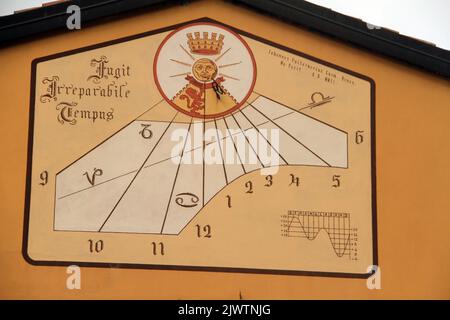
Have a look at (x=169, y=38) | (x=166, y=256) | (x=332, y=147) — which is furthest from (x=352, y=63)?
(x=166, y=256)

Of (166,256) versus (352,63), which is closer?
(166,256)

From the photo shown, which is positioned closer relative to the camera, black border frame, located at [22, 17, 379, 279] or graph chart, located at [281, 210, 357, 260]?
black border frame, located at [22, 17, 379, 279]

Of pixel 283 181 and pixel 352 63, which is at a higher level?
pixel 352 63

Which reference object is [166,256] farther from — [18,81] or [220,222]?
[18,81]

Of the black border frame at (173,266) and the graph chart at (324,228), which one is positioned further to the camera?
the graph chart at (324,228)

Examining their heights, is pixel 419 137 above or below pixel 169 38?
below

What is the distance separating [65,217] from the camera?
36.7 feet

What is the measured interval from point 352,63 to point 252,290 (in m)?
2.33

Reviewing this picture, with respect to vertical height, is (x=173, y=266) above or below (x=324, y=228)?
below

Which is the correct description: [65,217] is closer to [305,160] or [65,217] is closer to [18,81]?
[18,81]

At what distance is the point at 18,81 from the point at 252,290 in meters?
2.74

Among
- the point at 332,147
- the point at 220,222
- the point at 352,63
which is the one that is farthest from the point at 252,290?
the point at 352,63

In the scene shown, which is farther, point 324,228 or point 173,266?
point 324,228

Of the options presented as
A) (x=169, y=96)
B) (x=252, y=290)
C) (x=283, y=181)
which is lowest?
(x=252, y=290)
